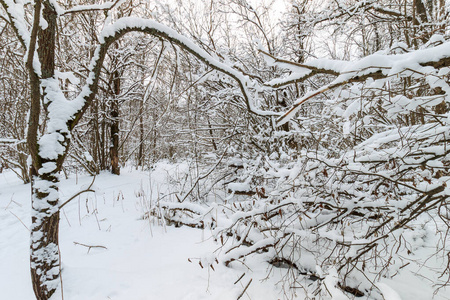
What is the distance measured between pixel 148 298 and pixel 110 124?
5.91 m

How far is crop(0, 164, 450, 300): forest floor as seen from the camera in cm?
185

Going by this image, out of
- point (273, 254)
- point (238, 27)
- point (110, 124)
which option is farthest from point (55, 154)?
point (110, 124)

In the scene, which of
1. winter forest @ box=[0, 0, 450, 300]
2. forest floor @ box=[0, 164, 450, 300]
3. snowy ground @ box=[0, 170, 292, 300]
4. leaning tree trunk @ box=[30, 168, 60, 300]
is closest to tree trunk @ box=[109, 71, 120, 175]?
winter forest @ box=[0, 0, 450, 300]

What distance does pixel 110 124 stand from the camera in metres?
6.74

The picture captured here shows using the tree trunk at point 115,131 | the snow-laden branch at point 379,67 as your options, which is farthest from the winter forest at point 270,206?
the tree trunk at point 115,131

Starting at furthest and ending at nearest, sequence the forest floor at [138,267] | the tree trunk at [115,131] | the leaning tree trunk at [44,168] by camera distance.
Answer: the tree trunk at [115,131]
the forest floor at [138,267]
the leaning tree trunk at [44,168]

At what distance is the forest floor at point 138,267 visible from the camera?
1.85 m

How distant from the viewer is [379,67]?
3.34ft

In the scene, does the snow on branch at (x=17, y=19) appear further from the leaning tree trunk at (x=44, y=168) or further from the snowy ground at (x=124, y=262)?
the snowy ground at (x=124, y=262)

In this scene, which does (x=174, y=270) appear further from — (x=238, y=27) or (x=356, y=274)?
(x=238, y=27)

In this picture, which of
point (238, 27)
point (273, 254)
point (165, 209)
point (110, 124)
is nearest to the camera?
point (273, 254)

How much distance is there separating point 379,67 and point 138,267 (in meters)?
2.47

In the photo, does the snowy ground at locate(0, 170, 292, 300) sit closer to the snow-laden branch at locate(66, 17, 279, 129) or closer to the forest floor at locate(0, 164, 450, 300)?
the forest floor at locate(0, 164, 450, 300)

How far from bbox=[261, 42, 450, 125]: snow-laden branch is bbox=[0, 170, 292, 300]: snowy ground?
156 cm
